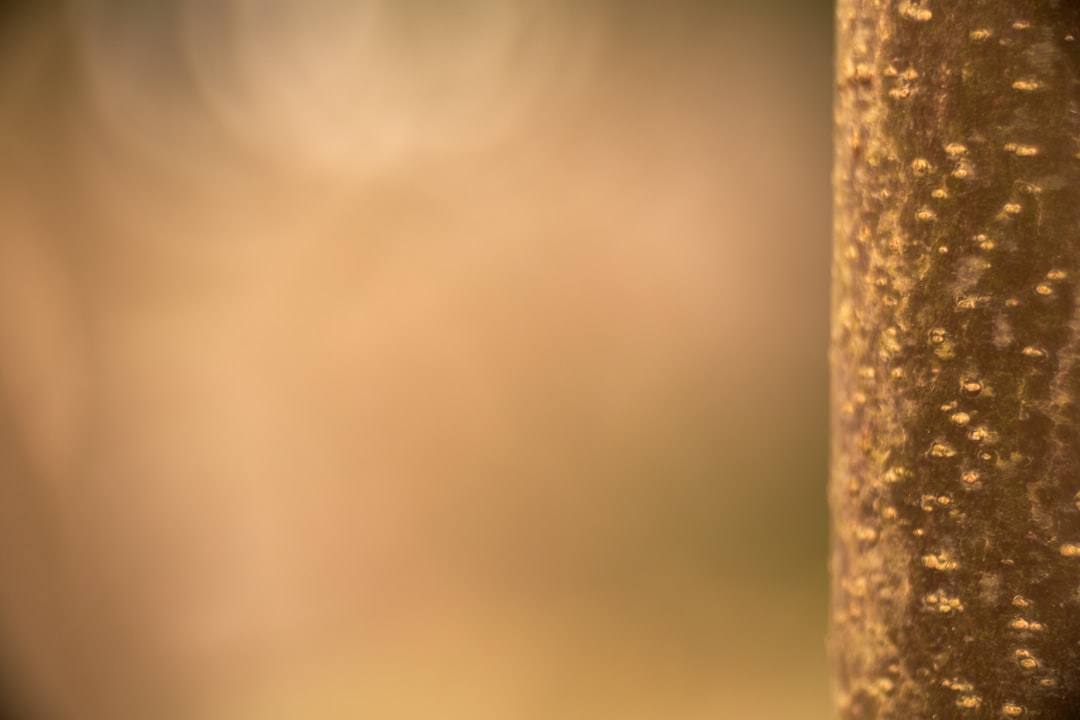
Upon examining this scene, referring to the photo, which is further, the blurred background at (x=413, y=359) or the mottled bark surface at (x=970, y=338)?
the blurred background at (x=413, y=359)

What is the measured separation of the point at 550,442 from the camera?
1688 millimetres

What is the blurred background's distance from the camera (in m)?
1.55

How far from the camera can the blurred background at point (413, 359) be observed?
61.2 inches

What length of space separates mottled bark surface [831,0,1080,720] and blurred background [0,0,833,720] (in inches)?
54.4

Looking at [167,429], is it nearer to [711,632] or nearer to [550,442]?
[550,442]

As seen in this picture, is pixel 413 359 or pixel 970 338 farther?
pixel 413 359

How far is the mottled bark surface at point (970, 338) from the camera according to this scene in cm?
22

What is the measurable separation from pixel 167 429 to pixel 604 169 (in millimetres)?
906

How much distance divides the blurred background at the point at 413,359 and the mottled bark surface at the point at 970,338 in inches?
54.4

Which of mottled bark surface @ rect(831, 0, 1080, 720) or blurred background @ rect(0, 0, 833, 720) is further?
blurred background @ rect(0, 0, 833, 720)

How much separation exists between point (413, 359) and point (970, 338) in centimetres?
150

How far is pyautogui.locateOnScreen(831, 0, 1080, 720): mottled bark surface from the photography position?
0.22 meters

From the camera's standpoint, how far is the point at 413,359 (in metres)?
1.69

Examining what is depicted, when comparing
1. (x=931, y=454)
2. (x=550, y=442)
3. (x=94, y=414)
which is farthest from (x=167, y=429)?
(x=931, y=454)
